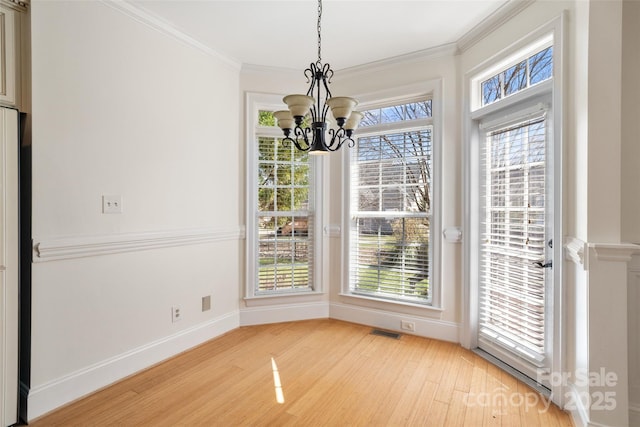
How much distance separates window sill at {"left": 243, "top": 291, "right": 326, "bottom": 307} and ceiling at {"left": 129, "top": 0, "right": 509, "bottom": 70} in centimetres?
252

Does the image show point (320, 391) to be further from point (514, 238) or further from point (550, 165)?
point (550, 165)

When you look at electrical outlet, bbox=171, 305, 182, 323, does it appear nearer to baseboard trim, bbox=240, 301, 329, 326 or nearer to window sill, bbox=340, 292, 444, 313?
baseboard trim, bbox=240, 301, 329, 326

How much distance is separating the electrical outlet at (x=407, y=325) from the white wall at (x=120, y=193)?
1.82m

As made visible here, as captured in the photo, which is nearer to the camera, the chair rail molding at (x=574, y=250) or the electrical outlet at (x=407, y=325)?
the chair rail molding at (x=574, y=250)

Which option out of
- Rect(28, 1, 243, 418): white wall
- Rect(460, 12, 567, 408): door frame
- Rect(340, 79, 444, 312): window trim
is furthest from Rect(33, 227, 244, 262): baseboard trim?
Rect(460, 12, 567, 408): door frame

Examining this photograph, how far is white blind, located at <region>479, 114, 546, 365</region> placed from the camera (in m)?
2.35

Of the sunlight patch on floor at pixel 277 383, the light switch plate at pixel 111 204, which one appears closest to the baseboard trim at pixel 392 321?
the sunlight patch on floor at pixel 277 383

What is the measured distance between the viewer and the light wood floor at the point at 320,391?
1.99m

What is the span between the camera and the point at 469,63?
2914 mm

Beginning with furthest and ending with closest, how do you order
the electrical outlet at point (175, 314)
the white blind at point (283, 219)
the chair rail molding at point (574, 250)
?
the white blind at point (283, 219) → the electrical outlet at point (175, 314) → the chair rail molding at point (574, 250)

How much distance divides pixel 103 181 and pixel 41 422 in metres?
1.54

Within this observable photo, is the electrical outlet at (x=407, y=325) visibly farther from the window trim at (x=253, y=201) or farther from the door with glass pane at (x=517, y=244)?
the window trim at (x=253, y=201)

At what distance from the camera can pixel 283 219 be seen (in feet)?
12.1

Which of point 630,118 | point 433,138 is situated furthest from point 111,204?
point 630,118
